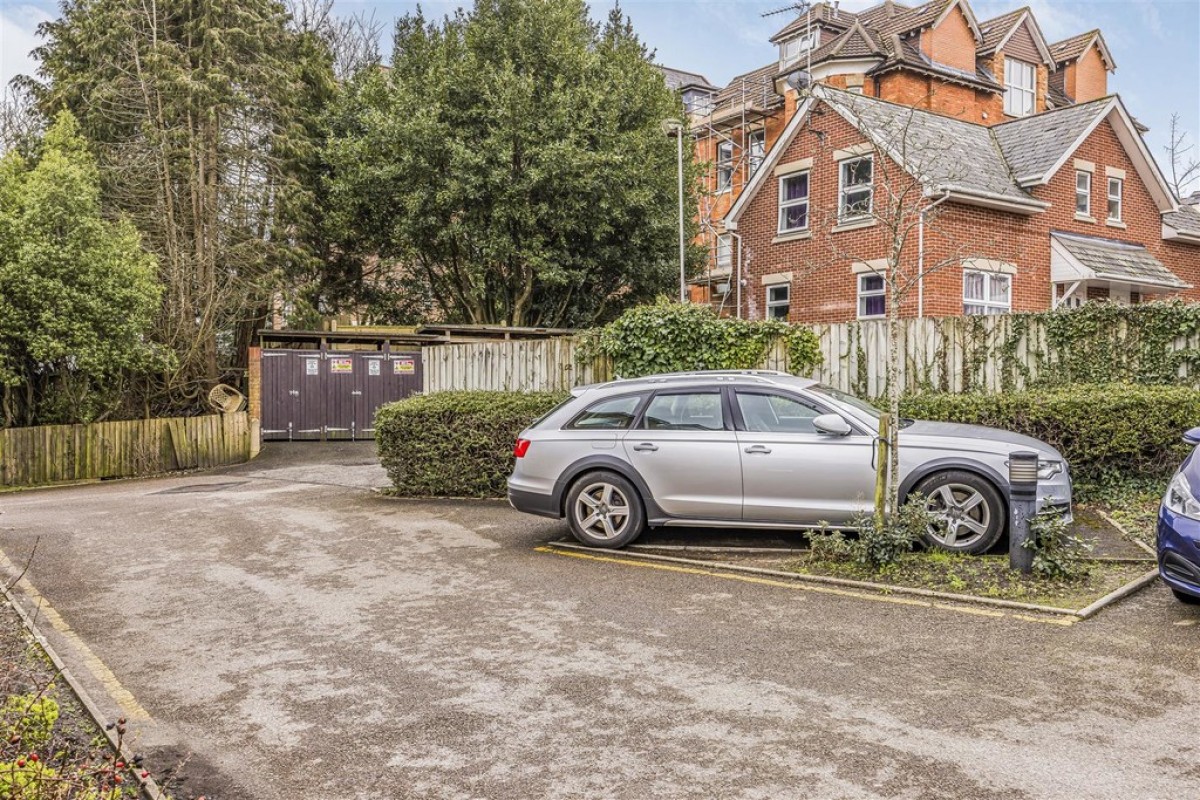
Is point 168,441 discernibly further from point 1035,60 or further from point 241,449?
point 1035,60

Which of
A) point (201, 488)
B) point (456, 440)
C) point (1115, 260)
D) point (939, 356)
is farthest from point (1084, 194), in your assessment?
point (201, 488)

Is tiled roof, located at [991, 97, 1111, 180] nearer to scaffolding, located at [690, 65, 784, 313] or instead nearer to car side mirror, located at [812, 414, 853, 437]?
scaffolding, located at [690, 65, 784, 313]

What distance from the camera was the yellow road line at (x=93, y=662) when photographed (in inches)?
192

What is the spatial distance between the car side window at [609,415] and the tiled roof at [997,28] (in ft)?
91.4

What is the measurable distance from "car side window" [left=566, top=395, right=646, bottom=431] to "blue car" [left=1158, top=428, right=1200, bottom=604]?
4.39 m

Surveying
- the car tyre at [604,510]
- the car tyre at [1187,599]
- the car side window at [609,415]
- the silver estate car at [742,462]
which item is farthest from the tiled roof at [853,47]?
the car tyre at [1187,599]

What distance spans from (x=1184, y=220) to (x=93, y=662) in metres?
28.4

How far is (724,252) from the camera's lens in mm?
28469

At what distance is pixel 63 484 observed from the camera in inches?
703

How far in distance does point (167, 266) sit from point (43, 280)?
4883 mm

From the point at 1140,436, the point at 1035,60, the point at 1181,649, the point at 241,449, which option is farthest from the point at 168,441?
the point at 1035,60

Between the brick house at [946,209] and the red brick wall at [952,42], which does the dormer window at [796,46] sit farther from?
the red brick wall at [952,42]

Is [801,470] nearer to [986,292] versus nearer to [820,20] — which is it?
[986,292]

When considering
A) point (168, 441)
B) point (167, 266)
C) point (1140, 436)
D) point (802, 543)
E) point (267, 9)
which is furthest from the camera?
point (267, 9)
